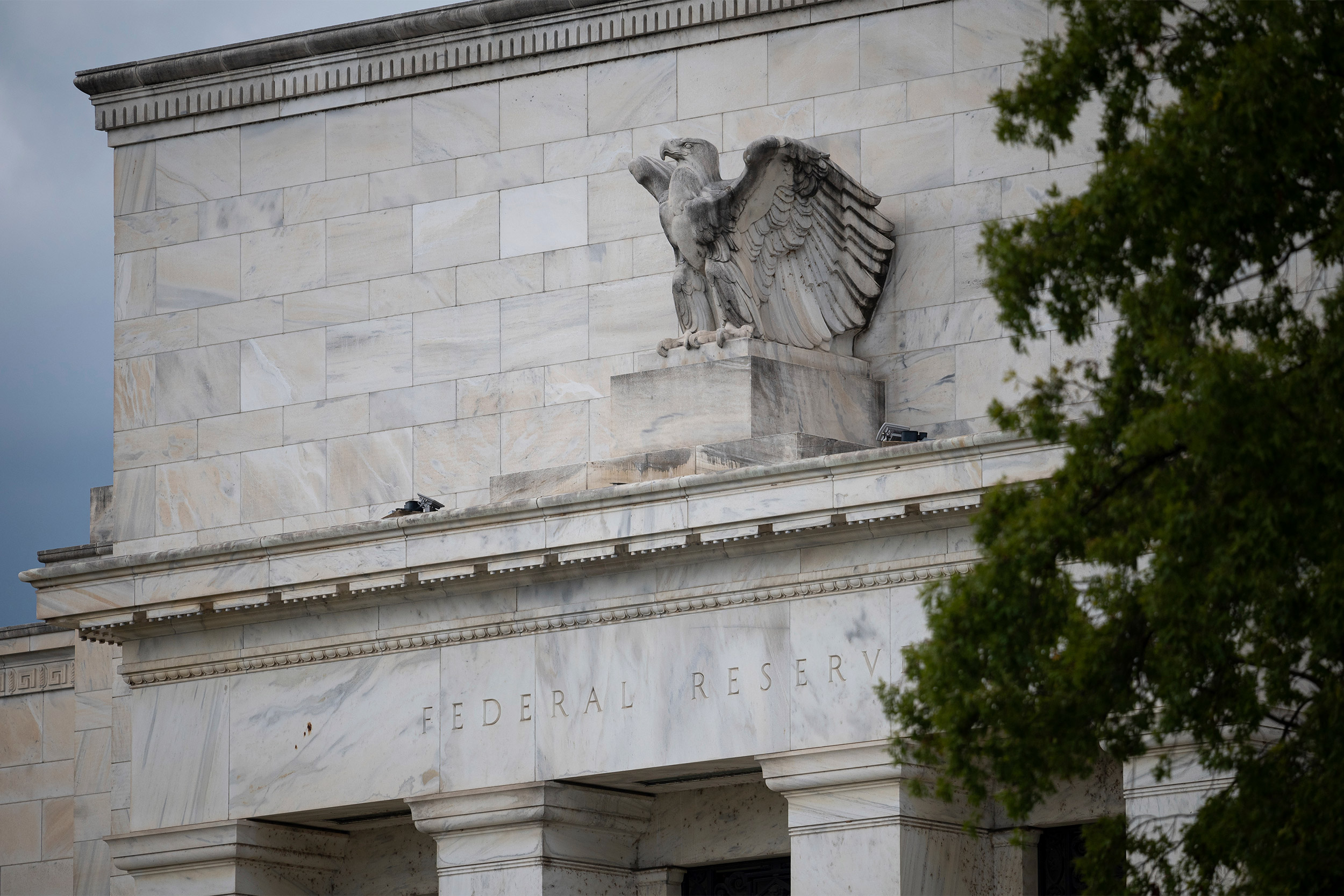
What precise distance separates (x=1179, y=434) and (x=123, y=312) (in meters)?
14.8

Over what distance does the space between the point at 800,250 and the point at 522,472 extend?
329 cm

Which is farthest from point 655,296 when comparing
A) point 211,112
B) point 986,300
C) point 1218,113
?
point 1218,113

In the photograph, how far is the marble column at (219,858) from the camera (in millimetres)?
23031

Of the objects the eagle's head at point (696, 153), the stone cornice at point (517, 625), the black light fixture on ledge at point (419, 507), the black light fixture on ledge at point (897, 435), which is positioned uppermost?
the eagle's head at point (696, 153)

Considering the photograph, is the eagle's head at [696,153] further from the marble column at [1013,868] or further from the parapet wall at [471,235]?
the marble column at [1013,868]

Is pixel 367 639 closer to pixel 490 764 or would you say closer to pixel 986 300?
pixel 490 764

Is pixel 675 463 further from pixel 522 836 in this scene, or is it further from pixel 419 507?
pixel 522 836

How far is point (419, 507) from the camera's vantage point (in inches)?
887

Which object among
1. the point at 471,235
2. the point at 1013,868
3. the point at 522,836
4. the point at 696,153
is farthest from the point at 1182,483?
the point at 471,235

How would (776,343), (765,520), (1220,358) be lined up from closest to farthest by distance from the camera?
1. (1220,358)
2. (765,520)
3. (776,343)

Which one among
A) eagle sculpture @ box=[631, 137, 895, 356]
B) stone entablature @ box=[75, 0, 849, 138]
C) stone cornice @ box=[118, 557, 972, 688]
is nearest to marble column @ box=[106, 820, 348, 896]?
stone cornice @ box=[118, 557, 972, 688]

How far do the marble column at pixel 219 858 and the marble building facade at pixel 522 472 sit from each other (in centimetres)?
4

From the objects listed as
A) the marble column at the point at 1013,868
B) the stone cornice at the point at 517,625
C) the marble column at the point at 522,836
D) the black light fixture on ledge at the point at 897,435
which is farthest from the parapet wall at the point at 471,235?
the marble column at the point at 1013,868

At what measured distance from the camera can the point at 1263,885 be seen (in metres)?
14.1
